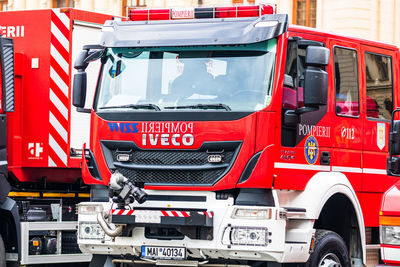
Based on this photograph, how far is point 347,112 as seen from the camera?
11.0m

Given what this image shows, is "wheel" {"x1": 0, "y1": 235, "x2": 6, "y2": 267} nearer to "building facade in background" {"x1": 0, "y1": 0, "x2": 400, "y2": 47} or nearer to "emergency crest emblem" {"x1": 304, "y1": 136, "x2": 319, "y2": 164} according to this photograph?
"emergency crest emblem" {"x1": 304, "y1": 136, "x2": 319, "y2": 164}

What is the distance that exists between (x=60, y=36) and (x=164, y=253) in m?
3.72

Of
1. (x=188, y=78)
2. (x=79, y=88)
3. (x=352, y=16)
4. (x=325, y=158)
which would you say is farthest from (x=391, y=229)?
(x=352, y=16)

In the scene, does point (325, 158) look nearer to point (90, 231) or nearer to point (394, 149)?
point (394, 149)

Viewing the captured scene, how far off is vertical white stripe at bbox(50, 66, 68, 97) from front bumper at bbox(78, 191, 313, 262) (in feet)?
8.43

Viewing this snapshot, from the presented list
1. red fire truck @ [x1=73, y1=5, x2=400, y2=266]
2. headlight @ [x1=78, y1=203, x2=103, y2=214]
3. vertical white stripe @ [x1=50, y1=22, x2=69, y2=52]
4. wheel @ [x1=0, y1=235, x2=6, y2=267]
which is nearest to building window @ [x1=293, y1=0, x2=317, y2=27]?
vertical white stripe @ [x1=50, y1=22, x2=69, y2=52]

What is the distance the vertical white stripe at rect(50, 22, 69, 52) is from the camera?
1261 centimetres

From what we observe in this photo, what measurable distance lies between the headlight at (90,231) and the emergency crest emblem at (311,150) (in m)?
2.24

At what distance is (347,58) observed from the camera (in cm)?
1105

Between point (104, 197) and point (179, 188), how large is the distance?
0.88 m

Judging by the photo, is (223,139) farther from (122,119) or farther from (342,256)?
(342,256)

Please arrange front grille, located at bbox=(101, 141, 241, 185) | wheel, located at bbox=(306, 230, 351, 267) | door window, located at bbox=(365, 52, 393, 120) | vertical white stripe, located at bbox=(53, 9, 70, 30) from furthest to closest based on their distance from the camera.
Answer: vertical white stripe, located at bbox=(53, 9, 70, 30) → door window, located at bbox=(365, 52, 393, 120) → wheel, located at bbox=(306, 230, 351, 267) → front grille, located at bbox=(101, 141, 241, 185)

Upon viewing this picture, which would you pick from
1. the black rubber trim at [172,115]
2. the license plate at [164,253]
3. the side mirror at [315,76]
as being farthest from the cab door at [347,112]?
the license plate at [164,253]

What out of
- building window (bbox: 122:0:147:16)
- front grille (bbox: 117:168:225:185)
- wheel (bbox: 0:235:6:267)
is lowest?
wheel (bbox: 0:235:6:267)
